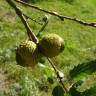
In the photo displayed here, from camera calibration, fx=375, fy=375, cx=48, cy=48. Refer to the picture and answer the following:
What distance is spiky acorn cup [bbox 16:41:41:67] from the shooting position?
115 centimetres

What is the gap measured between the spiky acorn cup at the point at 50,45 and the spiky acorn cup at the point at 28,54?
23mm

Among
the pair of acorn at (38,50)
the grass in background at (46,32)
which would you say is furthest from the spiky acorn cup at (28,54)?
the grass in background at (46,32)

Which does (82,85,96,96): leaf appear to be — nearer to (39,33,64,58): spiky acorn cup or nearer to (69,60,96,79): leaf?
(69,60,96,79): leaf

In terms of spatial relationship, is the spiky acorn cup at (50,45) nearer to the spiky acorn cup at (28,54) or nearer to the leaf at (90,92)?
the spiky acorn cup at (28,54)

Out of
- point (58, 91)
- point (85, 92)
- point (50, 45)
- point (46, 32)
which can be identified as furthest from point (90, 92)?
point (46, 32)

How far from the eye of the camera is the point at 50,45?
1.21 m

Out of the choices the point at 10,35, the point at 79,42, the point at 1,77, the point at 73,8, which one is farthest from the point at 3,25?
the point at 73,8

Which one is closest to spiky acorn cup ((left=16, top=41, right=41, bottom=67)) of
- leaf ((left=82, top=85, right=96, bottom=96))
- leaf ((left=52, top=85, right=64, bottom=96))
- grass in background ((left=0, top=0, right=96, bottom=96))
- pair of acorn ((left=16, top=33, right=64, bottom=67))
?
pair of acorn ((left=16, top=33, right=64, bottom=67))

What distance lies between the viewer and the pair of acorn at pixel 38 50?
1156 millimetres

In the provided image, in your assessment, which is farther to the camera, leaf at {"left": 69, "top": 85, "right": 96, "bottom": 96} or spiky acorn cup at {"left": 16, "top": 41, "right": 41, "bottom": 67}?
spiky acorn cup at {"left": 16, "top": 41, "right": 41, "bottom": 67}

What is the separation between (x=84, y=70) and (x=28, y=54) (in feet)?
0.64

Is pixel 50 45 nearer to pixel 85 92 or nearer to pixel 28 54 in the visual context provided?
pixel 28 54

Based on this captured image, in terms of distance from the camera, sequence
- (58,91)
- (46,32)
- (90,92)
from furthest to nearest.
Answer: (46,32) → (58,91) → (90,92)

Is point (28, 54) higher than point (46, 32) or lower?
higher
